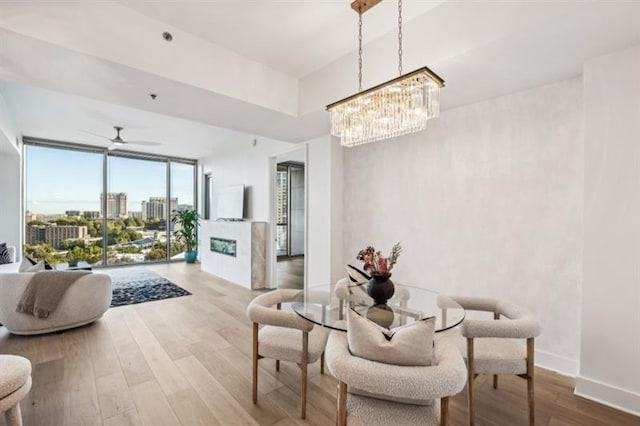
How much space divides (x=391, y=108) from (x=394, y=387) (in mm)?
1661

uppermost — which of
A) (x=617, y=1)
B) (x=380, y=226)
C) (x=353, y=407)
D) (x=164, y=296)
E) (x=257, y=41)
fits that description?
(x=257, y=41)

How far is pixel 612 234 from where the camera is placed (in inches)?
81.0

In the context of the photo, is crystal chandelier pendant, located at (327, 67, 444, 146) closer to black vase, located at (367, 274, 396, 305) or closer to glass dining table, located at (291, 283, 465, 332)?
black vase, located at (367, 274, 396, 305)

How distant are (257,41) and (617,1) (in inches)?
97.0

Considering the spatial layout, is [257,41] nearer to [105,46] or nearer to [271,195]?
[105,46]

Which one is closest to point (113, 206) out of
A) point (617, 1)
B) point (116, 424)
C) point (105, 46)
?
point (105, 46)

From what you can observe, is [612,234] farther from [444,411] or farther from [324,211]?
[324,211]

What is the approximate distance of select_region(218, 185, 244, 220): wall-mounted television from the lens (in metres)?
6.03

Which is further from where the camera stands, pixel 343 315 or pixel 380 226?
pixel 380 226

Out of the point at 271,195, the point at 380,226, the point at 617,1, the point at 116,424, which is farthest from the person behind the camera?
the point at 271,195

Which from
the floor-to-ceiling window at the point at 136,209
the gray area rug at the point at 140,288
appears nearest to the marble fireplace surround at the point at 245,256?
the gray area rug at the point at 140,288

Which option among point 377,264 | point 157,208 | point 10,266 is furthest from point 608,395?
point 157,208

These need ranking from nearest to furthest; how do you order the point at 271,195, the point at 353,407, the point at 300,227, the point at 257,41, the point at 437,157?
the point at 353,407 < the point at 257,41 < the point at 437,157 < the point at 271,195 < the point at 300,227

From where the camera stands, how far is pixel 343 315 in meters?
2.19
